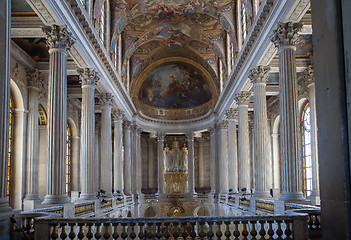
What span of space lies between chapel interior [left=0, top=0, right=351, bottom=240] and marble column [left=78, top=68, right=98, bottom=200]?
7 centimetres

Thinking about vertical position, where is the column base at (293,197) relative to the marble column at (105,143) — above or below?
below

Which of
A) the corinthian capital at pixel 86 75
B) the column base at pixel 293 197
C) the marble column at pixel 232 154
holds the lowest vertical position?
the column base at pixel 293 197

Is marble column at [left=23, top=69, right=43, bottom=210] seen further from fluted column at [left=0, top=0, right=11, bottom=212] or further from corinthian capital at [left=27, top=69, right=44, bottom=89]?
fluted column at [left=0, top=0, right=11, bottom=212]

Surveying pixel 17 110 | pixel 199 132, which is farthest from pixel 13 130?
pixel 199 132

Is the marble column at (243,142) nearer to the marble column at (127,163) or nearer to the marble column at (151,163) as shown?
the marble column at (127,163)

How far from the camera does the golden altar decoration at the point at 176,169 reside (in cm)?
4347

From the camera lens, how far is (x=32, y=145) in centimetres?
2247

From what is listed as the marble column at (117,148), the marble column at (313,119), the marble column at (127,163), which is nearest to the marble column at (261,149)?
the marble column at (313,119)

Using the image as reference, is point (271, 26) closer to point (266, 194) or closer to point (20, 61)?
point (266, 194)

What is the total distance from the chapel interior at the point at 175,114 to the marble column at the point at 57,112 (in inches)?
2.2

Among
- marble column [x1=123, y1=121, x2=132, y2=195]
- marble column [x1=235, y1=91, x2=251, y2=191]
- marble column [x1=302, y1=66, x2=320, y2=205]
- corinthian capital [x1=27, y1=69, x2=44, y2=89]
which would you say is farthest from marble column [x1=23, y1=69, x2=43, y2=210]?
marble column [x1=302, y1=66, x2=320, y2=205]

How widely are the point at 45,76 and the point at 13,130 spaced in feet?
14.0

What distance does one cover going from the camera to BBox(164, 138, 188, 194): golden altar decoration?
43.5m

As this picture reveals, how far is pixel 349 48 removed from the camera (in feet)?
14.8
